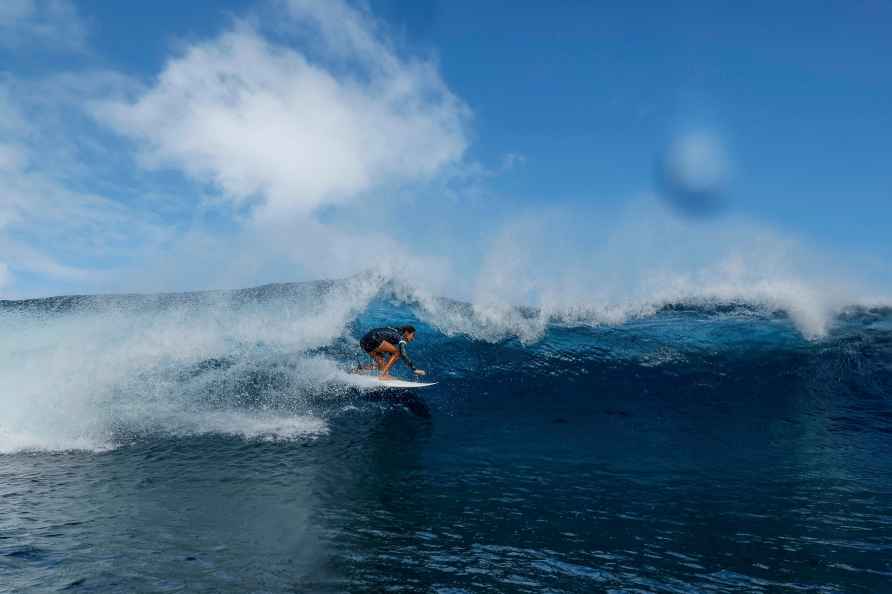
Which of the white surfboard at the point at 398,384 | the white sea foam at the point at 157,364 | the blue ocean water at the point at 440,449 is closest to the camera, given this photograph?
the blue ocean water at the point at 440,449

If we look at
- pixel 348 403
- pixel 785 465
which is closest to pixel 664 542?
pixel 785 465

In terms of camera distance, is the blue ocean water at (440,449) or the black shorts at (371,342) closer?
the blue ocean water at (440,449)

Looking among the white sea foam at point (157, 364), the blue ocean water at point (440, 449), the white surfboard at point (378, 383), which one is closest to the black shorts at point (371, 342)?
the white surfboard at point (378, 383)

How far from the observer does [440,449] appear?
1024 centimetres

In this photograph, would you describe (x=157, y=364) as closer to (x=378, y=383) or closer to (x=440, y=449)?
(x=378, y=383)

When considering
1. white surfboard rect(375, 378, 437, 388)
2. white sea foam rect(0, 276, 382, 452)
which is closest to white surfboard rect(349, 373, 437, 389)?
white surfboard rect(375, 378, 437, 388)

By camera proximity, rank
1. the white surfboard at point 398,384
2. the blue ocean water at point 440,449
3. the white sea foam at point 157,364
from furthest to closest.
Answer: the white surfboard at point 398,384, the white sea foam at point 157,364, the blue ocean water at point 440,449

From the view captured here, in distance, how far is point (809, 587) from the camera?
198 inches

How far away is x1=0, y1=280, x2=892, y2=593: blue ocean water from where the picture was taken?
5410 mm

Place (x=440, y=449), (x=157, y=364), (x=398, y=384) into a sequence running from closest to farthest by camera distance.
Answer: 1. (x=440, y=449)
2. (x=398, y=384)
3. (x=157, y=364)

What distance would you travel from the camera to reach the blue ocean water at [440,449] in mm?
5410

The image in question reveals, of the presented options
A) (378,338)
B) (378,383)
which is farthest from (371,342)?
(378,383)

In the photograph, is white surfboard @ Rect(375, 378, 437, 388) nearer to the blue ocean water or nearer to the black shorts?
the blue ocean water

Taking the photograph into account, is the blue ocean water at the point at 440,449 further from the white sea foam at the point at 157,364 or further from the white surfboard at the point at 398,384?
the white surfboard at the point at 398,384
